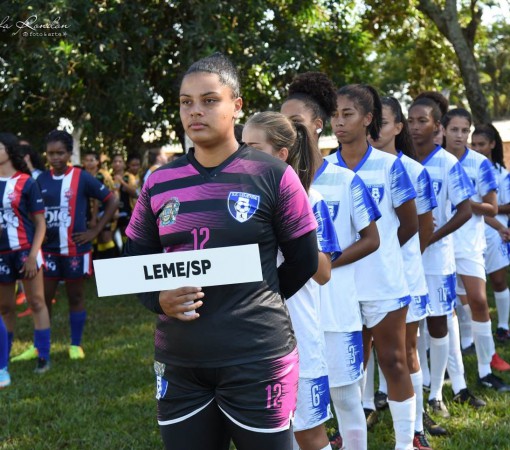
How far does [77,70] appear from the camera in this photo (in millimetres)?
13727

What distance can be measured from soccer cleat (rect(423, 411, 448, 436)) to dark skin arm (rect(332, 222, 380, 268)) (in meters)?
1.75

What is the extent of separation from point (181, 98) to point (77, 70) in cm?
1152

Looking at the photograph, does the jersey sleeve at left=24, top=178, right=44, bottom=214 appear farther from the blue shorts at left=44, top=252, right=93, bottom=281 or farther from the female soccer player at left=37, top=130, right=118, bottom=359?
the blue shorts at left=44, top=252, right=93, bottom=281

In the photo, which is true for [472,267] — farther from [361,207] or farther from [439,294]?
[361,207]

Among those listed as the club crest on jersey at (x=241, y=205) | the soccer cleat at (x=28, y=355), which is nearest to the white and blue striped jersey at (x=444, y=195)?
the club crest on jersey at (x=241, y=205)

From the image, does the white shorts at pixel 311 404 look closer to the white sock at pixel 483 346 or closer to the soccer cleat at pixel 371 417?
the soccer cleat at pixel 371 417

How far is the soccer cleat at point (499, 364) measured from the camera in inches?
263

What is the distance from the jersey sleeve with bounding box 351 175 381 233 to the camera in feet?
13.0

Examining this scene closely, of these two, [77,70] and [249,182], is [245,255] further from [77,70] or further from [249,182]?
[77,70]

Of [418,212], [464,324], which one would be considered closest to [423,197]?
[418,212]

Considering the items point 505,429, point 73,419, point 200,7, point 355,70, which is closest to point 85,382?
point 73,419

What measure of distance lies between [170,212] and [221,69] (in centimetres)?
56

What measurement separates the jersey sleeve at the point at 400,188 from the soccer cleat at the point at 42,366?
4.08 m

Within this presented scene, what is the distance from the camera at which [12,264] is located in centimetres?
702
